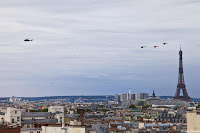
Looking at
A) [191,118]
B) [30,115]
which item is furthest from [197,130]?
[30,115]

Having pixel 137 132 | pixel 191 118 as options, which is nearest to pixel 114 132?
pixel 137 132

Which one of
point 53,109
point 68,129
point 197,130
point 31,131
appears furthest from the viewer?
point 53,109

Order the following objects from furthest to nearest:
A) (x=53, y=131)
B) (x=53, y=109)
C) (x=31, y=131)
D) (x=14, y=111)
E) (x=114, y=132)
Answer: (x=53, y=109), (x=14, y=111), (x=114, y=132), (x=31, y=131), (x=53, y=131)

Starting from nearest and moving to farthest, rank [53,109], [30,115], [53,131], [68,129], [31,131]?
[68,129]
[53,131]
[31,131]
[30,115]
[53,109]

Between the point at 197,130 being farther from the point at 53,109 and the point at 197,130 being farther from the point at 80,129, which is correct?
the point at 53,109

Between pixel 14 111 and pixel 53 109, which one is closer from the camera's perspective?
pixel 14 111

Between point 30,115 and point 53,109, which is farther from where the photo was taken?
point 53,109

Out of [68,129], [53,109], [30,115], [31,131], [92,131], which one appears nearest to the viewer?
[68,129]

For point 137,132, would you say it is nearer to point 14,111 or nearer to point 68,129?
point 68,129
